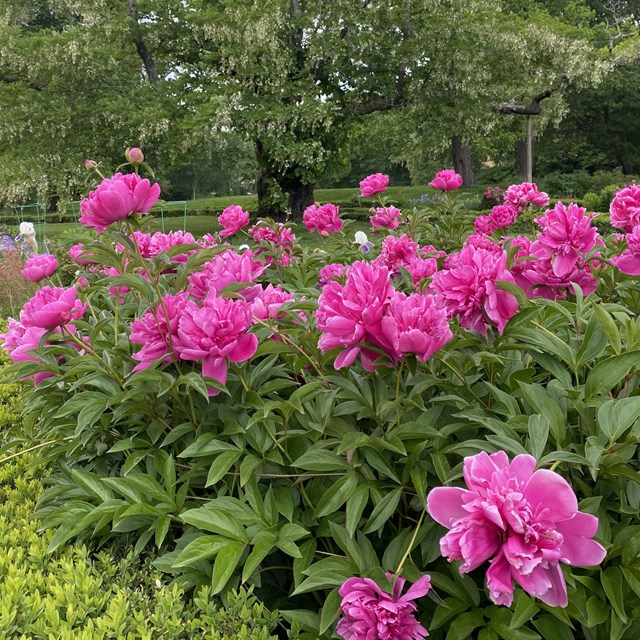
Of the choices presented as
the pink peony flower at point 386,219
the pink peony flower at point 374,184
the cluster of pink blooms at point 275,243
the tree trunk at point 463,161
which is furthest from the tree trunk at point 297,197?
the cluster of pink blooms at point 275,243

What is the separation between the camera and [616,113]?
→ 25328 millimetres

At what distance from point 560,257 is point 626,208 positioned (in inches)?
16.6

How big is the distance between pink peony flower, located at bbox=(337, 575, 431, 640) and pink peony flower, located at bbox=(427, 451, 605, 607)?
256 millimetres

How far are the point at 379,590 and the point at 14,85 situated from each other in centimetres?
1279

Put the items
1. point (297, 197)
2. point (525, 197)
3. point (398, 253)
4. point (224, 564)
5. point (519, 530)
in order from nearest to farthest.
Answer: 1. point (519, 530)
2. point (224, 564)
3. point (398, 253)
4. point (525, 197)
5. point (297, 197)

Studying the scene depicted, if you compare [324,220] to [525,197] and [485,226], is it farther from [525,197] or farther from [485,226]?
[525,197]

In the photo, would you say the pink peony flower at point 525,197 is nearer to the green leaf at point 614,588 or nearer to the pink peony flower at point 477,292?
the pink peony flower at point 477,292

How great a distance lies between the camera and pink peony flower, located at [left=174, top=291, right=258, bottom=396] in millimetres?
1194

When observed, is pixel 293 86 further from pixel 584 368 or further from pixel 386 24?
pixel 584 368

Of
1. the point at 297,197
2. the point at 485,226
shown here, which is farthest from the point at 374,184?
the point at 297,197

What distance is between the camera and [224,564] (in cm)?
111

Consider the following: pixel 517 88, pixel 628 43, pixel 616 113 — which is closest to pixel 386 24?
pixel 517 88

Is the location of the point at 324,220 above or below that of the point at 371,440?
below

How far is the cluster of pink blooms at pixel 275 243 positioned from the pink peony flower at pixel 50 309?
1.08 metres
